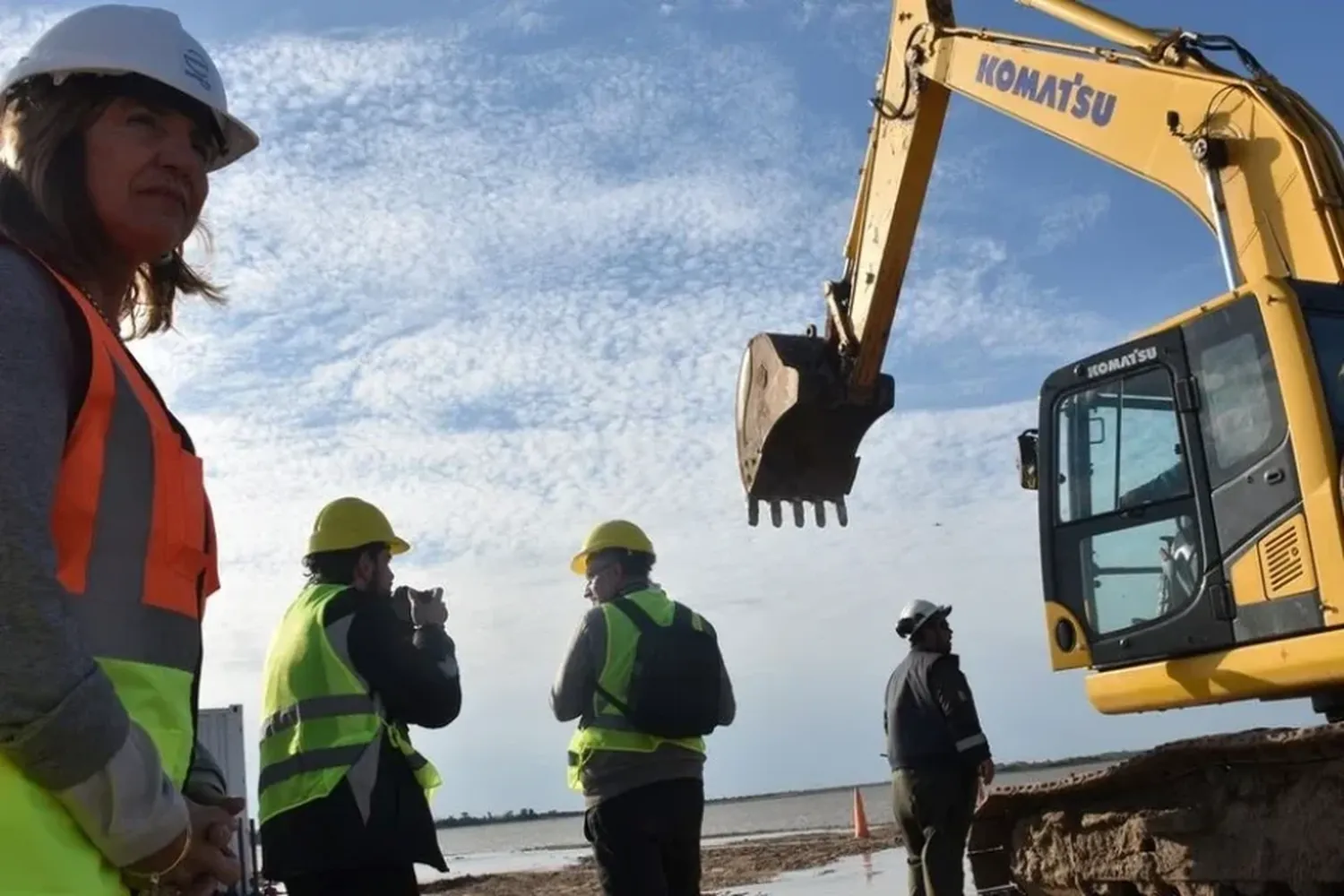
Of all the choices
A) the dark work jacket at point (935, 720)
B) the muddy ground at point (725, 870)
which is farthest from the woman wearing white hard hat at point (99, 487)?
the muddy ground at point (725, 870)

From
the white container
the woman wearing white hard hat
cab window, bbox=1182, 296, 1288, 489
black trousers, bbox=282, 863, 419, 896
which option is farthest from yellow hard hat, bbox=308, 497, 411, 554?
the white container

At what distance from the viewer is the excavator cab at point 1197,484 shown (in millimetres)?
5141

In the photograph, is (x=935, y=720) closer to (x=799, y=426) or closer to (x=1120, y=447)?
(x=799, y=426)

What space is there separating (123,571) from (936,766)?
271 inches

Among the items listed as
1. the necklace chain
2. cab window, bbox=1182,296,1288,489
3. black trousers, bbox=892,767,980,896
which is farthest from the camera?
black trousers, bbox=892,767,980,896

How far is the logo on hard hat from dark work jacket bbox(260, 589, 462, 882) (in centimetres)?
265

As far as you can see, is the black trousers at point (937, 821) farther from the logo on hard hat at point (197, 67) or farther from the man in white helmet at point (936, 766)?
the logo on hard hat at point (197, 67)

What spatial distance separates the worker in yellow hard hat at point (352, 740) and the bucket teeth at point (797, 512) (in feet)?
15.6

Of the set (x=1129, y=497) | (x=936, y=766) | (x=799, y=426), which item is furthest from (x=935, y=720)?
(x=1129, y=497)

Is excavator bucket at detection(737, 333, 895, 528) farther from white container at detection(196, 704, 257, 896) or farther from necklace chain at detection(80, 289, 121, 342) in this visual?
necklace chain at detection(80, 289, 121, 342)

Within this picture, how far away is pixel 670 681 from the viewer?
229 inches

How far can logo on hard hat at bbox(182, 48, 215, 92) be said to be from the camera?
2025mm

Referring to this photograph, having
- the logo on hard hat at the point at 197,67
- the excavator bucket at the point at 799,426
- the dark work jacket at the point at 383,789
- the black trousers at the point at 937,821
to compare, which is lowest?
the black trousers at the point at 937,821

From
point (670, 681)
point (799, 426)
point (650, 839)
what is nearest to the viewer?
point (650, 839)
